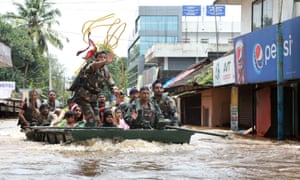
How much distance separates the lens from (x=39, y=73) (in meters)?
55.5

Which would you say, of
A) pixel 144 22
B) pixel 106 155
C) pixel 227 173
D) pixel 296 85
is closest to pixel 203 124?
pixel 296 85

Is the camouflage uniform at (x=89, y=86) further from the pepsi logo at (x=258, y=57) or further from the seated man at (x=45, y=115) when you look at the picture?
the pepsi logo at (x=258, y=57)

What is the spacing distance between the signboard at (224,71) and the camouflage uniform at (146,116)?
8162 mm

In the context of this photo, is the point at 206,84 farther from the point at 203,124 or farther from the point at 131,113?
the point at 131,113

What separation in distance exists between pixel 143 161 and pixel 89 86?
11.1ft

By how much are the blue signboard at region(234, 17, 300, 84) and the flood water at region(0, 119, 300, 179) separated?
2.64 meters

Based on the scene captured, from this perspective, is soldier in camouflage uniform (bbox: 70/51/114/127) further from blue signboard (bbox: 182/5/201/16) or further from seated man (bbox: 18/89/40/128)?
blue signboard (bbox: 182/5/201/16)

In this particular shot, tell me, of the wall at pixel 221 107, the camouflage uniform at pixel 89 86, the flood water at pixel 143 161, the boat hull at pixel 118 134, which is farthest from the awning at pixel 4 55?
the boat hull at pixel 118 134

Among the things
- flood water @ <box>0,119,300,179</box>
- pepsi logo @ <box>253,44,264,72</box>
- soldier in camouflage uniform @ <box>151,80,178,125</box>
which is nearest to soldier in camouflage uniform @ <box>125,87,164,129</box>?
soldier in camouflage uniform @ <box>151,80,178,125</box>

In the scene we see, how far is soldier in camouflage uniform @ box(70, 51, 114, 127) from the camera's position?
1195 centimetres

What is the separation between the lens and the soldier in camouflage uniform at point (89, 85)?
11953mm

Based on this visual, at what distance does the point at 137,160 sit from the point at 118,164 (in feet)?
2.27

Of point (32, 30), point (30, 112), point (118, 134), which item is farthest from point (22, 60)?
point (118, 134)

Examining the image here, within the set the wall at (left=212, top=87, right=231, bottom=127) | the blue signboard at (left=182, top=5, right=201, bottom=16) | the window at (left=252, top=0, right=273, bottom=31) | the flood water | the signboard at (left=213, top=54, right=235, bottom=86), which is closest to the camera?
the flood water
